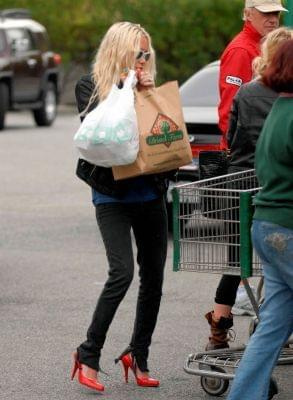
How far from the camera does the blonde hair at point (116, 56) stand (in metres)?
6.76

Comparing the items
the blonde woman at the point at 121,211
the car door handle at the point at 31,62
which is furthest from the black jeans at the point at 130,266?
the car door handle at the point at 31,62

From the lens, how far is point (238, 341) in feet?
26.7

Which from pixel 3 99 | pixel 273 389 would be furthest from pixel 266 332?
pixel 3 99

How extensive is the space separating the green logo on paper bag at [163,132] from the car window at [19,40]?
20673mm

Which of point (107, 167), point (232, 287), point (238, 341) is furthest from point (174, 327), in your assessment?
point (107, 167)

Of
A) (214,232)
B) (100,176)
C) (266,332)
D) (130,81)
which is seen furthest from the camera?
(100,176)

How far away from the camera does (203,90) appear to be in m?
13.1

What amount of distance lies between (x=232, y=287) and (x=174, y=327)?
1.30m

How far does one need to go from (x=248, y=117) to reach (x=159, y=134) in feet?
1.65

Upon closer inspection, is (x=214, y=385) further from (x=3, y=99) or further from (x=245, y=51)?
(x=3, y=99)

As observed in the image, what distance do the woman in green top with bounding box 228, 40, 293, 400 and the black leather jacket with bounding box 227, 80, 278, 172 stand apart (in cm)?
114

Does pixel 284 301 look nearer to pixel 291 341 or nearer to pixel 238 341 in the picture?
pixel 291 341

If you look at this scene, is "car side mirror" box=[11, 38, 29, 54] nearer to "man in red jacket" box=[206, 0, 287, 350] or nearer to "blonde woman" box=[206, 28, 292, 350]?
"man in red jacket" box=[206, 0, 287, 350]

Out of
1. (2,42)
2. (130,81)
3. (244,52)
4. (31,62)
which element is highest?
(130,81)
